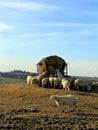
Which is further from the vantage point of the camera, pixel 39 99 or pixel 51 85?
pixel 51 85

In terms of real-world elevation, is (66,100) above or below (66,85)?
below

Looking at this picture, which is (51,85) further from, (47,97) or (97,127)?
(97,127)

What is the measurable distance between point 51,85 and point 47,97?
5364 millimetres

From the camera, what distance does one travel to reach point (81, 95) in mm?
33750

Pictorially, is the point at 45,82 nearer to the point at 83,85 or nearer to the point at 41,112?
the point at 83,85

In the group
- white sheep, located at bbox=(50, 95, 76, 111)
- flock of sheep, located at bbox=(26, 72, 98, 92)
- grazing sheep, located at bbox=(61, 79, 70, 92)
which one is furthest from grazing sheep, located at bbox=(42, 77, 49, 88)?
white sheep, located at bbox=(50, 95, 76, 111)

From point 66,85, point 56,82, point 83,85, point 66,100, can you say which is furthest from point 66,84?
point 66,100

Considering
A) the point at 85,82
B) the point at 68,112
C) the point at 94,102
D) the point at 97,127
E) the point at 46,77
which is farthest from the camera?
the point at 46,77

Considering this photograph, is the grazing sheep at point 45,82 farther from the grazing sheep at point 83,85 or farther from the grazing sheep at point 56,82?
the grazing sheep at point 83,85

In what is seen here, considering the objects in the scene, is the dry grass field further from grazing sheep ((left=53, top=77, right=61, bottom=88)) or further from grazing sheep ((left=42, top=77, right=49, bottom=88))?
grazing sheep ((left=42, top=77, right=49, bottom=88))

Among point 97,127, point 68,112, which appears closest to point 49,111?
point 68,112

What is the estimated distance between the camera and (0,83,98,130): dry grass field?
20.5m

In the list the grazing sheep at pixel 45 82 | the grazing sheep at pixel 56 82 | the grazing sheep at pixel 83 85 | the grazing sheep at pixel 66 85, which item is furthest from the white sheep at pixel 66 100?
the grazing sheep at pixel 45 82

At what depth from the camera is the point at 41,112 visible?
24812 millimetres
